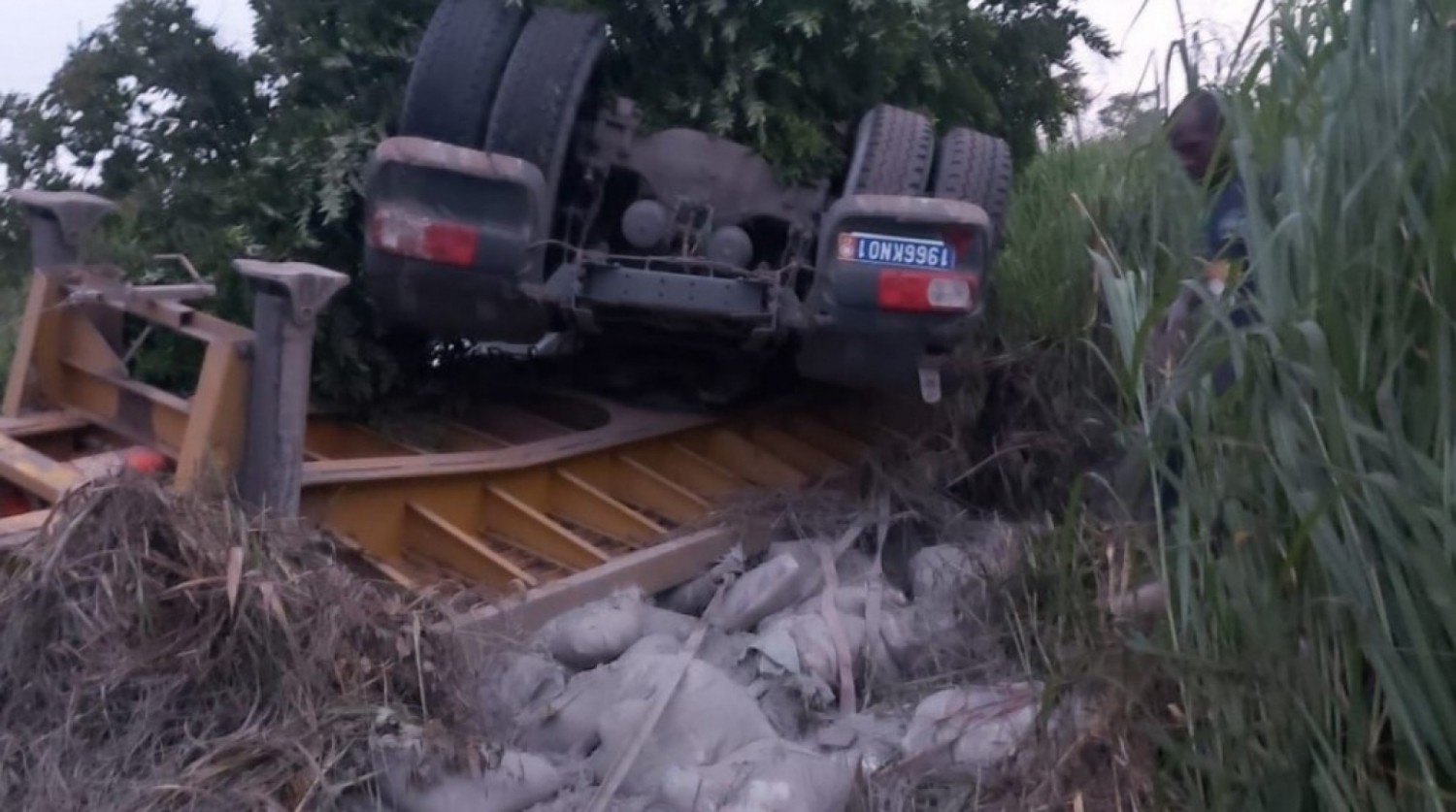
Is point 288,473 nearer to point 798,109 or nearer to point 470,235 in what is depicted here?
point 470,235

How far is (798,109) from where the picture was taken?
531cm

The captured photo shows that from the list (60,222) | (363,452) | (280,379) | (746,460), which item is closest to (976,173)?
(746,460)

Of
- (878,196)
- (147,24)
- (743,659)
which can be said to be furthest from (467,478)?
(147,24)

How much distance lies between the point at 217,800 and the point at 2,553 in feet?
2.23

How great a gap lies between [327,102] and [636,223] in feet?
3.95

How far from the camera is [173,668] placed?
10.4ft

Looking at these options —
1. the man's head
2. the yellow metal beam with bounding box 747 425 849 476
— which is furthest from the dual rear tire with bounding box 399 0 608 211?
the man's head

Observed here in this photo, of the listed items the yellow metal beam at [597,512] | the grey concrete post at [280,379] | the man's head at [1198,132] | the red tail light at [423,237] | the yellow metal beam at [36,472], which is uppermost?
the man's head at [1198,132]

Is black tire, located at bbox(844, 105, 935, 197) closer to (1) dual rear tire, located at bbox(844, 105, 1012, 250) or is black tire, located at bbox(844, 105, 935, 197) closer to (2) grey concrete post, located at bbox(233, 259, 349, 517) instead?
(1) dual rear tire, located at bbox(844, 105, 1012, 250)

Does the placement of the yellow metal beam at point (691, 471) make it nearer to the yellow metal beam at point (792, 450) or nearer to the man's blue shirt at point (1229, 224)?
the yellow metal beam at point (792, 450)

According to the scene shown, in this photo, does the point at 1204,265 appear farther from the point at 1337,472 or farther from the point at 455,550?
the point at 455,550

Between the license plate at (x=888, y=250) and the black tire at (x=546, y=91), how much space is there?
0.84 metres

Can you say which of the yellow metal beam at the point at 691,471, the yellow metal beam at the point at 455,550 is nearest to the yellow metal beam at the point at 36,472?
the yellow metal beam at the point at 455,550

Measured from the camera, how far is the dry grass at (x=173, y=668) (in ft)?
10.1
